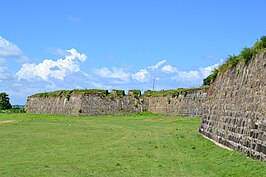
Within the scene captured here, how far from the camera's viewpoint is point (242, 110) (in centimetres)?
1494

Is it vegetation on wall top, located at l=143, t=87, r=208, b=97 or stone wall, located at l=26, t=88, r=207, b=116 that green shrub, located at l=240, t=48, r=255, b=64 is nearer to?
vegetation on wall top, located at l=143, t=87, r=208, b=97

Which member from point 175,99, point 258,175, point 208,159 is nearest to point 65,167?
point 208,159

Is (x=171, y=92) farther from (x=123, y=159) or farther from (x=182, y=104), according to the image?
(x=123, y=159)

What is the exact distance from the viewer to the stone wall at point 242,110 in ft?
41.8

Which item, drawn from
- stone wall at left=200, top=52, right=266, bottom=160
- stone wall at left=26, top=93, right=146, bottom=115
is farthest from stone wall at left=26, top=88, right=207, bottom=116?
stone wall at left=200, top=52, right=266, bottom=160

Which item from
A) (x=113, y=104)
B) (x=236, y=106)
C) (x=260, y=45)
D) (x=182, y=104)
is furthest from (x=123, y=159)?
(x=113, y=104)

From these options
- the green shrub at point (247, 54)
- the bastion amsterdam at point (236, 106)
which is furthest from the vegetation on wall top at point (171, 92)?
the green shrub at point (247, 54)

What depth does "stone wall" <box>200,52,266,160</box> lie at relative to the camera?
12750mm

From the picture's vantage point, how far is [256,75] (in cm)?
1434

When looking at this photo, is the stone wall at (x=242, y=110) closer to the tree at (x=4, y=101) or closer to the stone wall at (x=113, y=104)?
the stone wall at (x=113, y=104)

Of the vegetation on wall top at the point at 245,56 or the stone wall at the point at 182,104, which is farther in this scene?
the stone wall at the point at 182,104

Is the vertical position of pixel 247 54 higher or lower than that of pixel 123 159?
higher

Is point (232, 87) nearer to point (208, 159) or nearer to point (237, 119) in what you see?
point (237, 119)

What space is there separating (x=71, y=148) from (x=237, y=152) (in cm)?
573
